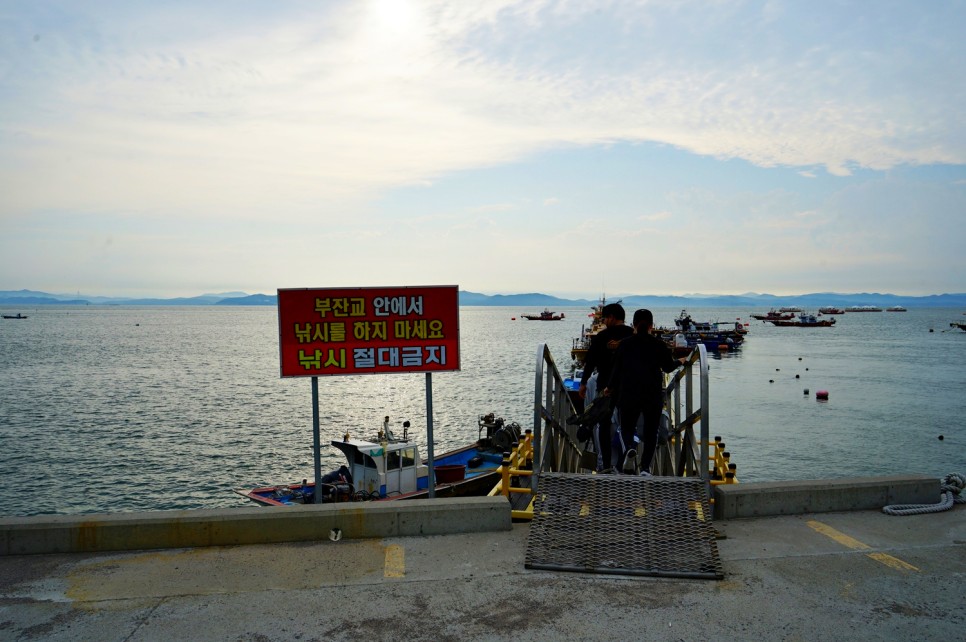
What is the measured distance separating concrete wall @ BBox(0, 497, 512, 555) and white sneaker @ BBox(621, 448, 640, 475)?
73.6 inches

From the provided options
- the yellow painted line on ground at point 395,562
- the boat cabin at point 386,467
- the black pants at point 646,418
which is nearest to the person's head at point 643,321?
the black pants at point 646,418

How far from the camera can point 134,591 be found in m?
5.17

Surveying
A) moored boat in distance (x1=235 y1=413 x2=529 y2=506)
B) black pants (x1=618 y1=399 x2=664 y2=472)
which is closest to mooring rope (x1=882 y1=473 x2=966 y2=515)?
black pants (x1=618 y1=399 x2=664 y2=472)

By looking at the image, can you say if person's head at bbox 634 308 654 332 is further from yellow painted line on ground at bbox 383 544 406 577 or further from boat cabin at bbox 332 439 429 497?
boat cabin at bbox 332 439 429 497

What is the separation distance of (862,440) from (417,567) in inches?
1400

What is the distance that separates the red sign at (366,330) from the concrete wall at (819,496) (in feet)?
10.1

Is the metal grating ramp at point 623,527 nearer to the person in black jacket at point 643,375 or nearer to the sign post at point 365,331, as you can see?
the person in black jacket at point 643,375

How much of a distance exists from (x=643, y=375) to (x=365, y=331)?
9.54ft

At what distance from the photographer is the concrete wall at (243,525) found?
19.5 feet

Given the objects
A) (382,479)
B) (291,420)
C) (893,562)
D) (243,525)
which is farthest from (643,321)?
(291,420)

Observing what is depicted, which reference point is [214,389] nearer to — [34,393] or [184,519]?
[34,393]

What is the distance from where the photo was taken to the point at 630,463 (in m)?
7.90

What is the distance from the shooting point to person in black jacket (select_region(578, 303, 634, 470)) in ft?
25.2

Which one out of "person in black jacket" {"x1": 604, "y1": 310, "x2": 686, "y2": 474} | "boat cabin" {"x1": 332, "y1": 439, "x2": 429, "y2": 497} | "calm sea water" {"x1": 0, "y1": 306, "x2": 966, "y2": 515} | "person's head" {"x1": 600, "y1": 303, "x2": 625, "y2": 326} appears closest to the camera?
"person in black jacket" {"x1": 604, "y1": 310, "x2": 686, "y2": 474}
